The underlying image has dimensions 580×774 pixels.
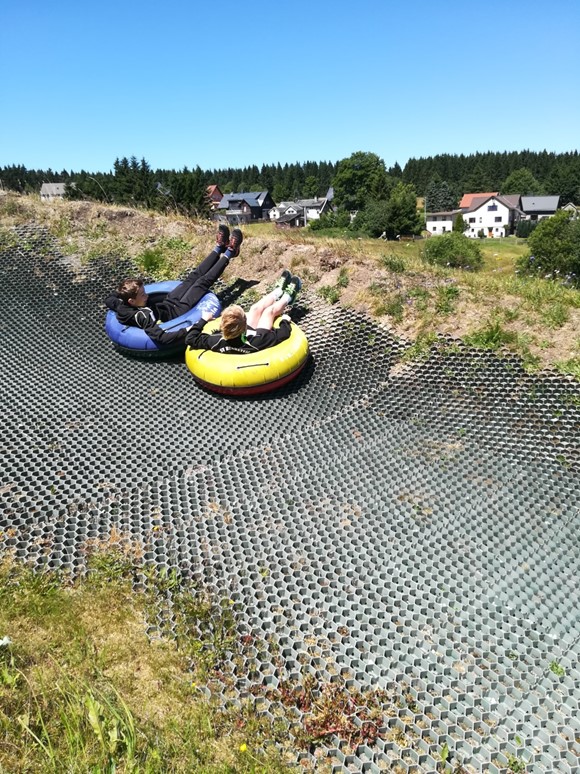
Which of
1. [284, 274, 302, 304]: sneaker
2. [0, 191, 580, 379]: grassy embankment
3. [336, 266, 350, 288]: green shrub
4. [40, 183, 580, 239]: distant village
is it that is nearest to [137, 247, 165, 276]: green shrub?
[0, 191, 580, 379]: grassy embankment

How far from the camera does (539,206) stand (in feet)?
254

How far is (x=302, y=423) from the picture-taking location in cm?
564

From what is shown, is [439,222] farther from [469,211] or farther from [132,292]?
[132,292]

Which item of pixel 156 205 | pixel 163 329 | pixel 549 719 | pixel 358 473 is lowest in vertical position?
pixel 549 719

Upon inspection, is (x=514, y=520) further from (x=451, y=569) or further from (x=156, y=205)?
(x=156, y=205)

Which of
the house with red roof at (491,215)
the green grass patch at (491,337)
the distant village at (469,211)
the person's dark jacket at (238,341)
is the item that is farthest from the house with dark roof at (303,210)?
the person's dark jacket at (238,341)

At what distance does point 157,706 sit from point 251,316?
475 centimetres

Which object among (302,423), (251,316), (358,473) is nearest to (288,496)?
(358,473)

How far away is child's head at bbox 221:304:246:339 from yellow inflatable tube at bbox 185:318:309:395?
0.26 meters

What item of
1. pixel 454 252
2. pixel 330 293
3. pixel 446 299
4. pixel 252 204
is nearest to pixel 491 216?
pixel 252 204

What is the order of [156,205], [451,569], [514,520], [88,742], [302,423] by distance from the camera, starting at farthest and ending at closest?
[156,205]
[302,423]
[514,520]
[451,569]
[88,742]

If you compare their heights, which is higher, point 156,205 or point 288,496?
point 156,205

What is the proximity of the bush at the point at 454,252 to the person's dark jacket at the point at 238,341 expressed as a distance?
27399mm

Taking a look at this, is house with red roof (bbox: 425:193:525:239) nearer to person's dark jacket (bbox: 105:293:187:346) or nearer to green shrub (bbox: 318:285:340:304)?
green shrub (bbox: 318:285:340:304)
